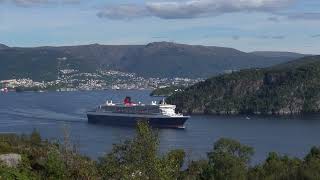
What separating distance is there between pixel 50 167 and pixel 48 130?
3549 centimetres

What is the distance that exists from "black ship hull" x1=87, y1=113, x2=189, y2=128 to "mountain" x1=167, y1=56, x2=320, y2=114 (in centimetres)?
2511

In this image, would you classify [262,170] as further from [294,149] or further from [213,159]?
[294,149]

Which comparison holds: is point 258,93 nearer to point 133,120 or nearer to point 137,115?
point 137,115

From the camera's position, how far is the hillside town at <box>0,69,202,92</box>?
5423 inches

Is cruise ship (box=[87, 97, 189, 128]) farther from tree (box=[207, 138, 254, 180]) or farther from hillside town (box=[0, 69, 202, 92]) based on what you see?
hillside town (box=[0, 69, 202, 92])

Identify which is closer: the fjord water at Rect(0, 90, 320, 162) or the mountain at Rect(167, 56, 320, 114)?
the fjord water at Rect(0, 90, 320, 162)

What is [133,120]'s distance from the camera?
2004 inches

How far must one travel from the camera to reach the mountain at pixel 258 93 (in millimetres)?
78688

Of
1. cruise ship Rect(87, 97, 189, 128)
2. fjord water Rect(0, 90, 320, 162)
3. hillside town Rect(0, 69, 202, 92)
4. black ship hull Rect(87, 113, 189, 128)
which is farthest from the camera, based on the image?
hillside town Rect(0, 69, 202, 92)

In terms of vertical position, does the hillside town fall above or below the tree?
below

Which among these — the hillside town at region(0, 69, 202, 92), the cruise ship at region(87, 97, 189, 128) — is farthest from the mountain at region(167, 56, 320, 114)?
the hillside town at region(0, 69, 202, 92)

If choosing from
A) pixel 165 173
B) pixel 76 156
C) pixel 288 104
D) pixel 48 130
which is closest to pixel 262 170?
pixel 76 156

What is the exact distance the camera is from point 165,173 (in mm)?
7660

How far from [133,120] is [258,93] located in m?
38.6
